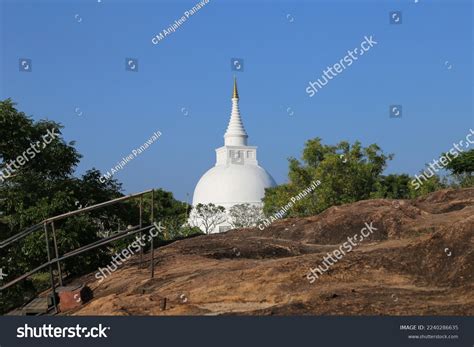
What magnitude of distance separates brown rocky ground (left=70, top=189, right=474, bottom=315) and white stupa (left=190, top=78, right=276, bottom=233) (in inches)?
1989

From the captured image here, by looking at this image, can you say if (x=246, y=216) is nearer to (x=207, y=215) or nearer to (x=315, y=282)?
(x=207, y=215)

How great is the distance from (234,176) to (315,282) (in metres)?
57.2

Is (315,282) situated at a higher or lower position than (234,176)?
lower

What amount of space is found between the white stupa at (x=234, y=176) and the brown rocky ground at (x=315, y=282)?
50.5 m

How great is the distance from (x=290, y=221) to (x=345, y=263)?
7.81 meters

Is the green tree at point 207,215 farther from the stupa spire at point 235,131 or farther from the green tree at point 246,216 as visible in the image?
the stupa spire at point 235,131

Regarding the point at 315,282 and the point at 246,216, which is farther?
the point at 246,216

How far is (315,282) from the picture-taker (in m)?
12.6

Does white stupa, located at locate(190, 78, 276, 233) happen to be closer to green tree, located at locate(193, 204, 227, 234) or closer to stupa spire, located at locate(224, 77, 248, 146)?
stupa spire, located at locate(224, 77, 248, 146)

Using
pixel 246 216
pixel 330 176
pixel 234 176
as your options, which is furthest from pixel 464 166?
pixel 234 176

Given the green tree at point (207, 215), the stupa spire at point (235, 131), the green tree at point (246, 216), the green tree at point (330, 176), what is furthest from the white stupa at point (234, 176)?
the green tree at point (330, 176)

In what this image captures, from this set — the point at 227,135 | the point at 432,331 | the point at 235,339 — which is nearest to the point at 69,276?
the point at 235,339

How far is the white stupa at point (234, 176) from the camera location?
68.7m

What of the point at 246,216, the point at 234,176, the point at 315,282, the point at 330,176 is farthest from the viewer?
the point at 234,176
